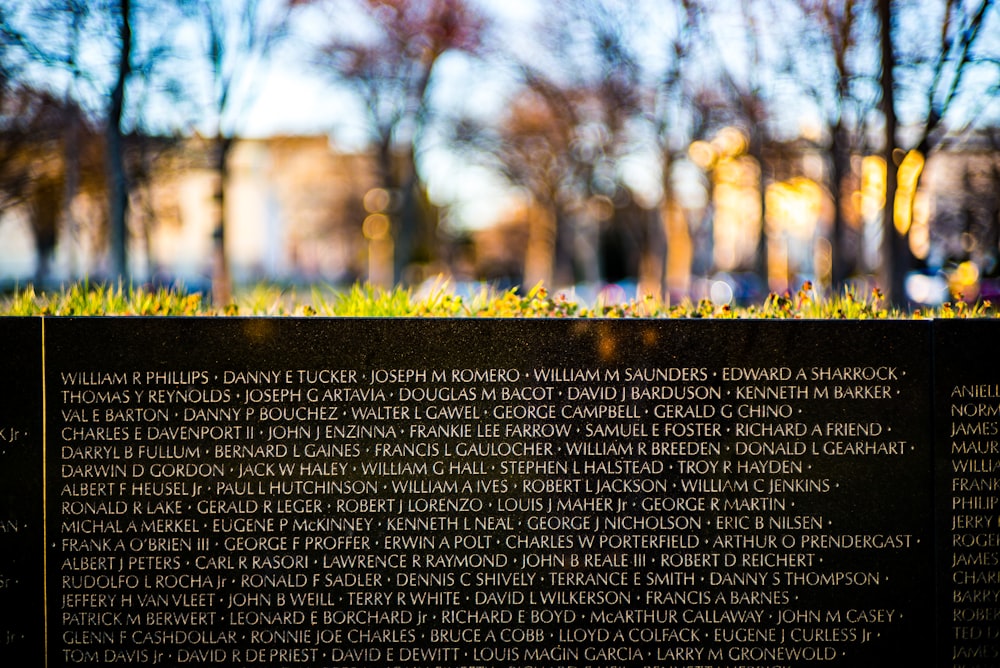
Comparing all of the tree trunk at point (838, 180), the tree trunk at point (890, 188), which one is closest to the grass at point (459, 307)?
the tree trunk at point (890, 188)

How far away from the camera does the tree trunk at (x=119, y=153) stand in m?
12.0

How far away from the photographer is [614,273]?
60.8 metres

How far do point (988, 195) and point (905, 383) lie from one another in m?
25.9

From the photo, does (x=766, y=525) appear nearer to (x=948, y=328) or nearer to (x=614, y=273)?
(x=948, y=328)

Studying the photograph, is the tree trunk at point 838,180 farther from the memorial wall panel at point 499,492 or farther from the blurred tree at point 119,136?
the blurred tree at point 119,136

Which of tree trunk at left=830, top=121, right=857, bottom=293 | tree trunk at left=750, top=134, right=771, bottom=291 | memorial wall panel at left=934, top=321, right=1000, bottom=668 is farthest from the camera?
tree trunk at left=750, top=134, right=771, bottom=291

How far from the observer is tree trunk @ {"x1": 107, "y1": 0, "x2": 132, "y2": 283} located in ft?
39.5

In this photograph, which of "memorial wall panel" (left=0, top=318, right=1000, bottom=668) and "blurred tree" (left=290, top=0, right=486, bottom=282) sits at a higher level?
"blurred tree" (left=290, top=0, right=486, bottom=282)

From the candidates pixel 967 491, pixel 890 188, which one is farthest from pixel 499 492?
pixel 890 188

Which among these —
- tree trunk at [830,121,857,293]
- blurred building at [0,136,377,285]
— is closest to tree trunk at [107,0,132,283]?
tree trunk at [830,121,857,293]

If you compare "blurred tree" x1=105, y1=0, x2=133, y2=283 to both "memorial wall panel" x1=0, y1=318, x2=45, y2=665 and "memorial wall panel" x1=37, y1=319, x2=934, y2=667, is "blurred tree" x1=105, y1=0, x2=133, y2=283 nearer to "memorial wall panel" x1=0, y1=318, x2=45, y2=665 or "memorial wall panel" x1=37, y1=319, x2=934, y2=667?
"memorial wall panel" x1=0, y1=318, x2=45, y2=665

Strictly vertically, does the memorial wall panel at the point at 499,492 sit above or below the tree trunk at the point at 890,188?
below

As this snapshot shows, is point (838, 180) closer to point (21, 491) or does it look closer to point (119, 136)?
point (119, 136)

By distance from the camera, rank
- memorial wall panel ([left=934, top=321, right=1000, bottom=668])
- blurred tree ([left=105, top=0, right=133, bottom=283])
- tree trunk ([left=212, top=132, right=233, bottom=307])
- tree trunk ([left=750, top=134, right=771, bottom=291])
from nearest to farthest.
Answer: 1. memorial wall panel ([left=934, top=321, right=1000, bottom=668])
2. blurred tree ([left=105, top=0, right=133, bottom=283])
3. tree trunk ([left=212, top=132, right=233, bottom=307])
4. tree trunk ([left=750, top=134, right=771, bottom=291])
